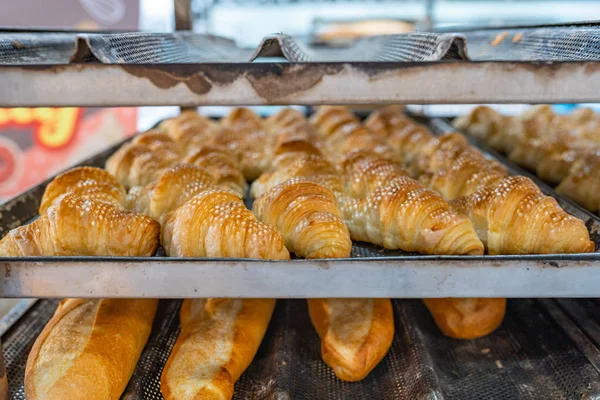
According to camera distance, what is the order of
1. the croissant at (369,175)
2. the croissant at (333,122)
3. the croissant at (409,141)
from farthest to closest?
the croissant at (333,122) → the croissant at (409,141) → the croissant at (369,175)

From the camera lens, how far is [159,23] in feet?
21.0

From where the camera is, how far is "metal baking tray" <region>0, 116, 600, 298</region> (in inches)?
50.1

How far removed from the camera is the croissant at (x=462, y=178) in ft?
6.50

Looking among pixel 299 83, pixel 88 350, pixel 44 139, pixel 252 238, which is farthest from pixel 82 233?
pixel 44 139

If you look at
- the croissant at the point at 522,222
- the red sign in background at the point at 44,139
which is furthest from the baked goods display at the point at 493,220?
the red sign in background at the point at 44,139

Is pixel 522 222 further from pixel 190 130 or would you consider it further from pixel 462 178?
pixel 190 130

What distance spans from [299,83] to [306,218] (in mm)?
485

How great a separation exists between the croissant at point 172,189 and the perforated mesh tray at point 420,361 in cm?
42

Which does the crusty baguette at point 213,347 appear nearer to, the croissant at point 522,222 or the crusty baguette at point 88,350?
the crusty baguette at point 88,350

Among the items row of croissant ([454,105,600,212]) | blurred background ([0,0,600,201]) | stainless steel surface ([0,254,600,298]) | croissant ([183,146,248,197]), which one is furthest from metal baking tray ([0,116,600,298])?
blurred background ([0,0,600,201])

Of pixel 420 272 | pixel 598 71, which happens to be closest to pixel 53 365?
pixel 420 272

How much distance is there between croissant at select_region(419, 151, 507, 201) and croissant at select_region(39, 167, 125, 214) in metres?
1.22

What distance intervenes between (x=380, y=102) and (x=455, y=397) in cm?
94

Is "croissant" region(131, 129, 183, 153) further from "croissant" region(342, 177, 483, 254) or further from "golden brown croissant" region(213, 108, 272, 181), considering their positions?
"croissant" region(342, 177, 483, 254)
